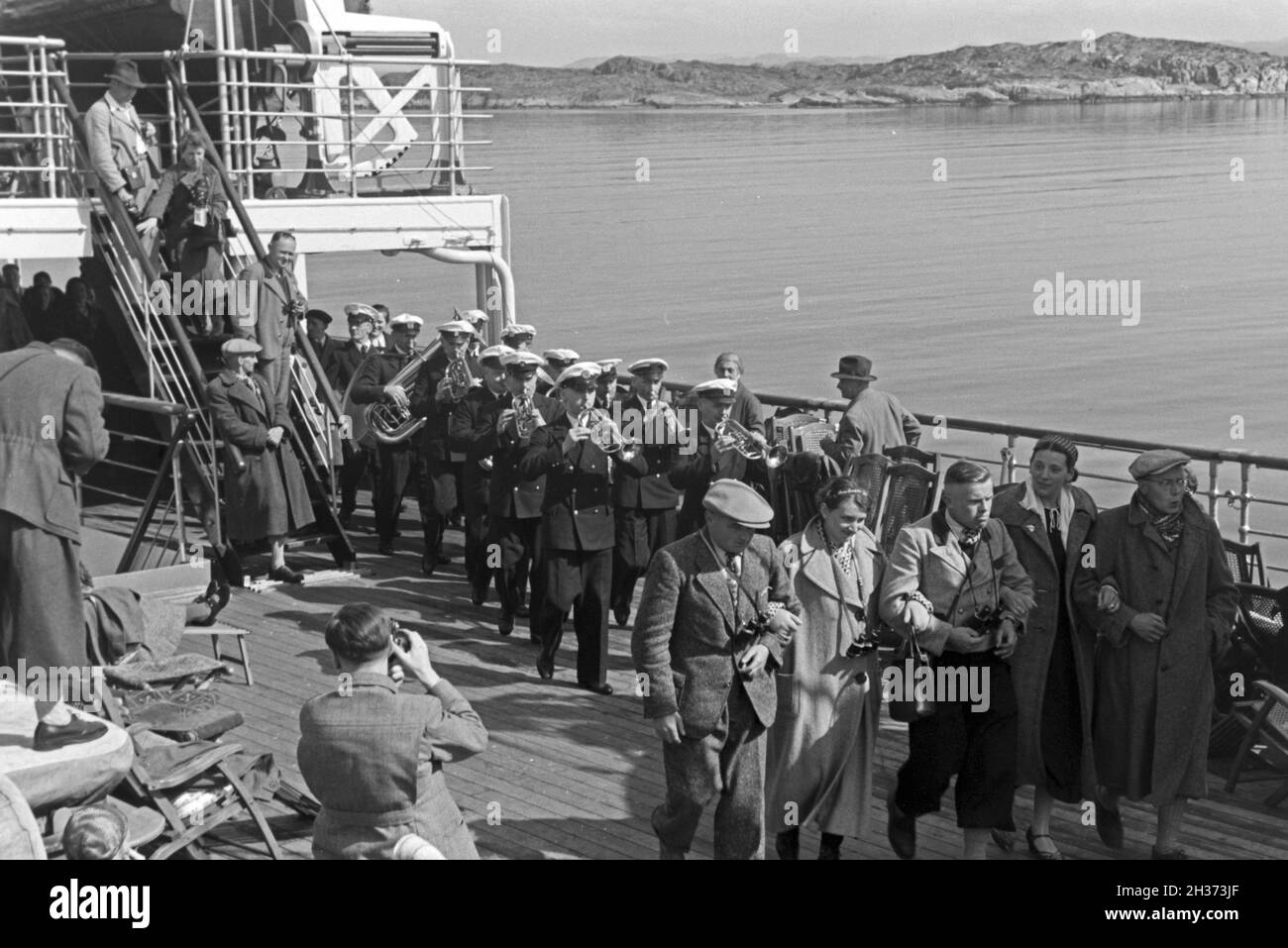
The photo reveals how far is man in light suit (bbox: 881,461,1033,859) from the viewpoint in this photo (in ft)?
20.6

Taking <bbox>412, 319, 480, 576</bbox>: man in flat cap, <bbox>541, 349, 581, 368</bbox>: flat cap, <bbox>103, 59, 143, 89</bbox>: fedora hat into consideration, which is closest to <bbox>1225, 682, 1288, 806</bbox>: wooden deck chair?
<bbox>541, 349, 581, 368</bbox>: flat cap

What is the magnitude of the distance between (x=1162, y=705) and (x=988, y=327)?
48.4 metres

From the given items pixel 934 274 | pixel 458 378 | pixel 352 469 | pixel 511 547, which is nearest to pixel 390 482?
pixel 352 469

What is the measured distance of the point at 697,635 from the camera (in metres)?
6.05

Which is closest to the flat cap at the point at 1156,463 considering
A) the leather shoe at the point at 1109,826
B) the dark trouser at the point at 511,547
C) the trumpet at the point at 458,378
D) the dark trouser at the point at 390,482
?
the leather shoe at the point at 1109,826

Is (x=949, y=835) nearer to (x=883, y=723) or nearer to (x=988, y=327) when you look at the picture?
(x=883, y=723)

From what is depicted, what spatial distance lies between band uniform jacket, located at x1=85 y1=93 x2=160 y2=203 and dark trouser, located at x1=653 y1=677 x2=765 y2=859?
8553mm

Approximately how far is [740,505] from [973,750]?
4.55 feet

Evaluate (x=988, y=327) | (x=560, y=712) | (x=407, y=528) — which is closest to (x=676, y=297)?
(x=988, y=327)

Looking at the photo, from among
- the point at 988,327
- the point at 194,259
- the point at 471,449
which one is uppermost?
the point at 194,259

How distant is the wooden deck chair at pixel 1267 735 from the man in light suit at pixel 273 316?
6840 millimetres

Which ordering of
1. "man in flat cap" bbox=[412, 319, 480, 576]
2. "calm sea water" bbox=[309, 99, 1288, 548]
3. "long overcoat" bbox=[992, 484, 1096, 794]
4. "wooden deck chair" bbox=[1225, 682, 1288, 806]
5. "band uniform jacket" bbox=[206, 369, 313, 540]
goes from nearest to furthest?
"long overcoat" bbox=[992, 484, 1096, 794] < "wooden deck chair" bbox=[1225, 682, 1288, 806] < "band uniform jacket" bbox=[206, 369, 313, 540] < "man in flat cap" bbox=[412, 319, 480, 576] < "calm sea water" bbox=[309, 99, 1288, 548]

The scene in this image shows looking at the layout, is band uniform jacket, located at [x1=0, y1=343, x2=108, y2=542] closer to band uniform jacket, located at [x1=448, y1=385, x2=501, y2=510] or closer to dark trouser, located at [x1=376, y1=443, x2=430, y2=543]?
band uniform jacket, located at [x1=448, y1=385, x2=501, y2=510]
